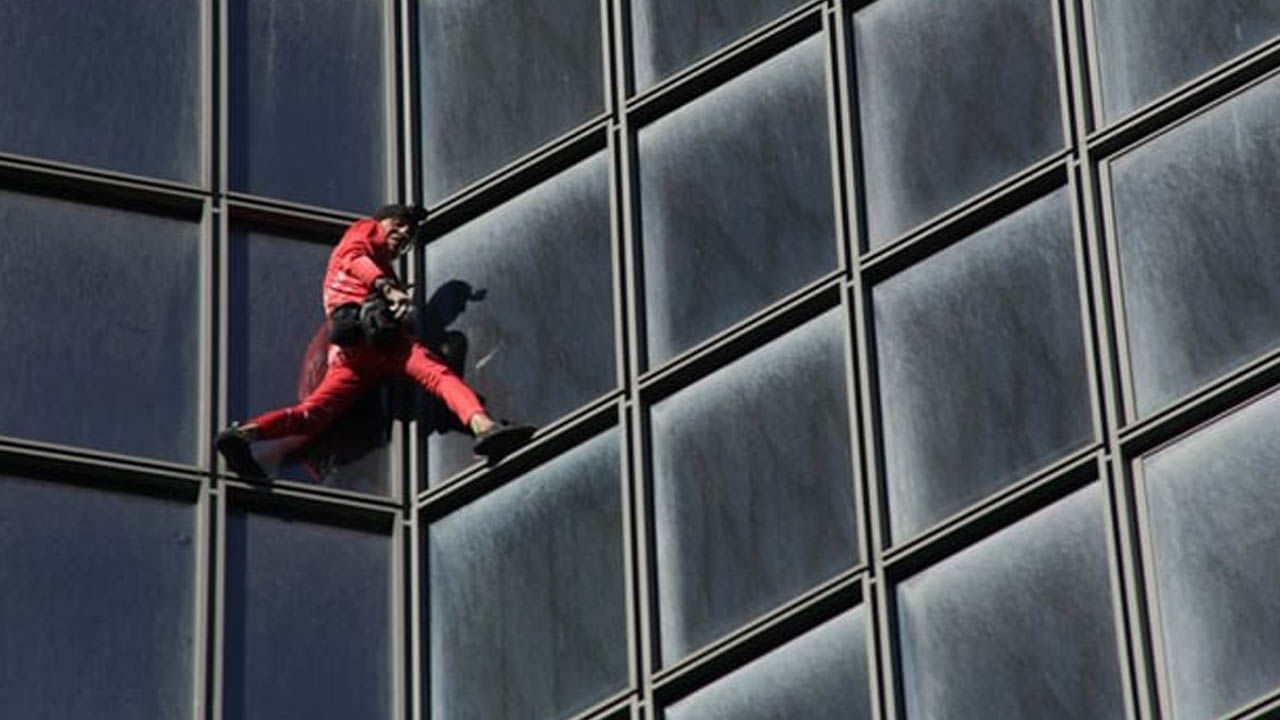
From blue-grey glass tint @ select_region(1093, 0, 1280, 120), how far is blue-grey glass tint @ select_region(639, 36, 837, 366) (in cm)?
185

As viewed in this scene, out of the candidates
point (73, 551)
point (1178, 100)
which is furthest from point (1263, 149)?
point (73, 551)

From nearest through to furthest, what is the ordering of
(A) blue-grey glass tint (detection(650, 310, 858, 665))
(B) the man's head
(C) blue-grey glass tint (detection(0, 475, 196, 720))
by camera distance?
(A) blue-grey glass tint (detection(650, 310, 858, 665))
(C) blue-grey glass tint (detection(0, 475, 196, 720))
(B) the man's head

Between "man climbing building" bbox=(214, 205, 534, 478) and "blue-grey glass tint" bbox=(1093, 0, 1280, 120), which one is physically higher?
"blue-grey glass tint" bbox=(1093, 0, 1280, 120)

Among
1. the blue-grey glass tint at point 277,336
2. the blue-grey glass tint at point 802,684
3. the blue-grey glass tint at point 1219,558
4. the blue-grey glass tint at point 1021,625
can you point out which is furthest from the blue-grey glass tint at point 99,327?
the blue-grey glass tint at point 1219,558

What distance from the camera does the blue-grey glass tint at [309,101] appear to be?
34500mm

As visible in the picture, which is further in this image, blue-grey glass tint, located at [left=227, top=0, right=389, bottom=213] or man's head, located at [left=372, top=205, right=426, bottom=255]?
blue-grey glass tint, located at [left=227, top=0, right=389, bottom=213]

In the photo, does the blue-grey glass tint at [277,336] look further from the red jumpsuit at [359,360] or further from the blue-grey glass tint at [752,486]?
the blue-grey glass tint at [752,486]

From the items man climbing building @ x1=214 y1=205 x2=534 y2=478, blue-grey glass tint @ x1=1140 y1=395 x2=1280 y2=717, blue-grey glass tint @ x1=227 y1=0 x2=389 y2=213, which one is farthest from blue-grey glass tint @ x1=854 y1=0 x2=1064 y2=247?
blue-grey glass tint @ x1=227 y1=0 x2=389 y2=213

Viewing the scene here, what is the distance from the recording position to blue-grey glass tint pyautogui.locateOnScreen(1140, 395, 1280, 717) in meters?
29.5

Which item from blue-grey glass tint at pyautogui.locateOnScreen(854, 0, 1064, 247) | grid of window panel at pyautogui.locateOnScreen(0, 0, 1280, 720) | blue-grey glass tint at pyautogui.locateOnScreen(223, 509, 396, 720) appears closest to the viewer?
grid of window panel at pyautogui.locateOnScreen(0, 0, 1280, 720)

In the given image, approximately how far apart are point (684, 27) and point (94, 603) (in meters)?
5.21

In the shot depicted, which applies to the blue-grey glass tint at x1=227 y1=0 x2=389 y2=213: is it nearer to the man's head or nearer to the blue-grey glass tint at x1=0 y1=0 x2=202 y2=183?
the blue-grey glass tint at x1=0 y1=0 x2=202 y2=183

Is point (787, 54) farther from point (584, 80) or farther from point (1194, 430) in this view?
point (1194, 430)

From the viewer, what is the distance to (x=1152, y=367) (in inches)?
1217
